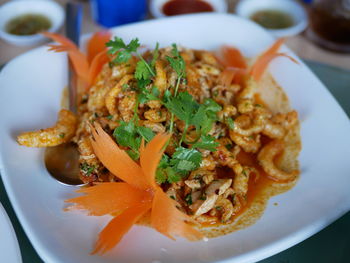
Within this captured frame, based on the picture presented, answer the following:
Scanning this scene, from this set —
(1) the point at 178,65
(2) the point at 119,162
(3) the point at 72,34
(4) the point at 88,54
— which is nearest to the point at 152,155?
(2) the point at 119,162

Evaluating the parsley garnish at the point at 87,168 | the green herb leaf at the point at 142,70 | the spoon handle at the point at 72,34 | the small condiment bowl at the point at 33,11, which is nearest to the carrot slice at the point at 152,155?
the parsley garnish at the point at 87,168

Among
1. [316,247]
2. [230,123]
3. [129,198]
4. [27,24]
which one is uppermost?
[27,24]

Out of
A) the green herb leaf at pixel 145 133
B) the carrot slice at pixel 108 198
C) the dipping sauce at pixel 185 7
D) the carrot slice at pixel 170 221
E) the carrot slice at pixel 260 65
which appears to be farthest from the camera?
the dipping sauce at pixel 185 7

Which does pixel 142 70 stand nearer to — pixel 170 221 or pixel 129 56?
pixel 129 56

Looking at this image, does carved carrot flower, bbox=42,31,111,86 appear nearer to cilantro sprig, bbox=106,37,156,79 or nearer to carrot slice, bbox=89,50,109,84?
carrot slice, bbox=89,50,109,84

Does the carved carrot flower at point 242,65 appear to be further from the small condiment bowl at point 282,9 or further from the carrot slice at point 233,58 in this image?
the small condiment bowl at point 282,9

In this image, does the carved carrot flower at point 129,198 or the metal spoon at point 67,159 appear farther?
the metal spoon at point 67,159

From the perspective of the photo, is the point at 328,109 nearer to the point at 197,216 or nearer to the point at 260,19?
the point at 197,216

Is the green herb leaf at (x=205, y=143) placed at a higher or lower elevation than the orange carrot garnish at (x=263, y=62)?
lower
